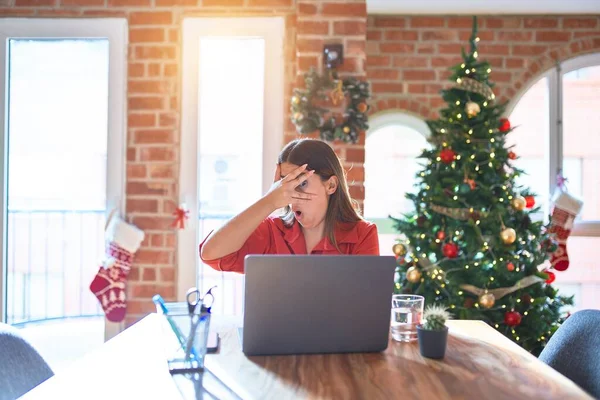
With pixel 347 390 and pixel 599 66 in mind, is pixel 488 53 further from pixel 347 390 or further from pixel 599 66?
pixel 347 390

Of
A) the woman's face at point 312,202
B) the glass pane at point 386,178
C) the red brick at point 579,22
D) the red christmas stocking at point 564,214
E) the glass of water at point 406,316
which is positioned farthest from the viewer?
the glass pane at point 386,178

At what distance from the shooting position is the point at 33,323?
3.63 meters

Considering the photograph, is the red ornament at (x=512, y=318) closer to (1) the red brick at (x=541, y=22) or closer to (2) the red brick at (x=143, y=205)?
(2) the red brick at (x=143, y=205)

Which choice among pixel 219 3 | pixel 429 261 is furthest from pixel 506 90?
pixel 219 3

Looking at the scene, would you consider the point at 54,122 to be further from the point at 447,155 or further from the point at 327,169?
the point at 447,155

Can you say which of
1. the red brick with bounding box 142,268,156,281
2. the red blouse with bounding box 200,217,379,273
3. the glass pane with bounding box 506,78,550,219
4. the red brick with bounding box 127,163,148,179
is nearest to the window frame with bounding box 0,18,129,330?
the red brick with bounding box 127,163,148,179

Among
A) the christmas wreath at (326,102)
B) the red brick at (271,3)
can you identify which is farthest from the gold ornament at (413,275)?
the red brick at (271,3)

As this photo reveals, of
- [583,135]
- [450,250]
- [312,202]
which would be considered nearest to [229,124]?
[450,250]

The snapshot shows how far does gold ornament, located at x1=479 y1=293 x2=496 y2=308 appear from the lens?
291cm

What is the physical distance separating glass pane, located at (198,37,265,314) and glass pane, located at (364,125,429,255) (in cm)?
129

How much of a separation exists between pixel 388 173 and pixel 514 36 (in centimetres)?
137

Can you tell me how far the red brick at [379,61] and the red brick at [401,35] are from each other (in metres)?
0.14

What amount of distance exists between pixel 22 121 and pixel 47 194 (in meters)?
0.47

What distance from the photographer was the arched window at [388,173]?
14.3 feet
